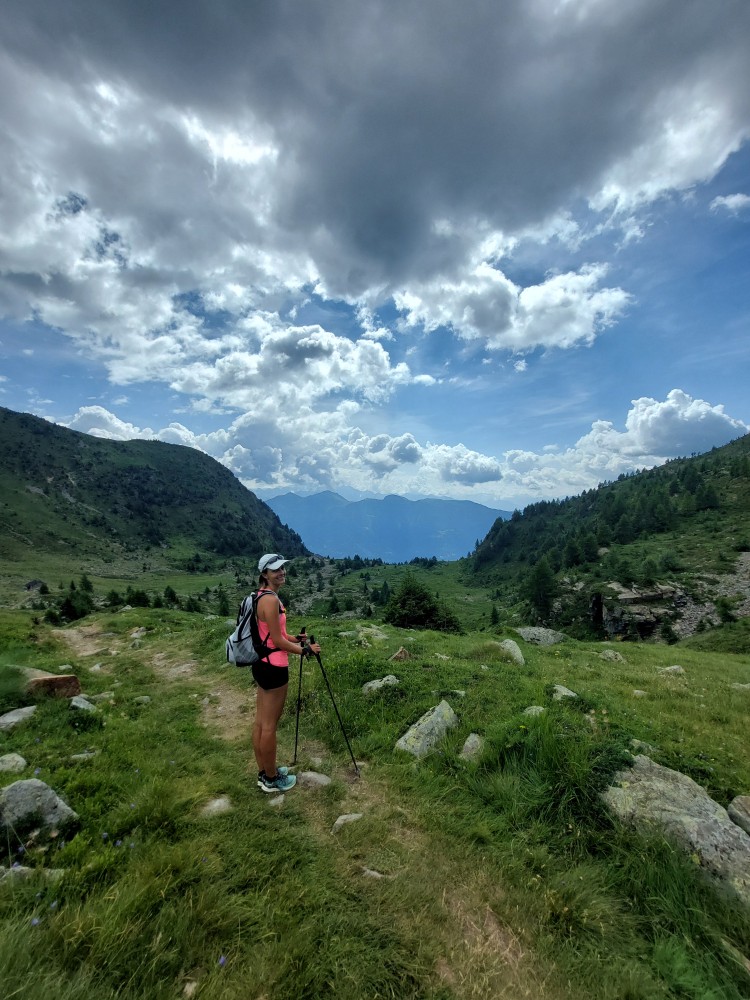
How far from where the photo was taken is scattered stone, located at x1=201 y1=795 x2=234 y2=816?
6266 millimetres

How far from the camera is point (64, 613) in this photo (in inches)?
1692

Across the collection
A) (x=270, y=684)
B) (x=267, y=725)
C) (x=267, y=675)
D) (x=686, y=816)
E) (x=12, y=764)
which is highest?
(x=267, y=675)

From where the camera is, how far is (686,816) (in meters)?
5.91

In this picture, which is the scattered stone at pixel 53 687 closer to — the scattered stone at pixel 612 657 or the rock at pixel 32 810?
the rock at pixel 32 810

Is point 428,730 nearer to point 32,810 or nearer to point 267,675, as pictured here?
point 267,675

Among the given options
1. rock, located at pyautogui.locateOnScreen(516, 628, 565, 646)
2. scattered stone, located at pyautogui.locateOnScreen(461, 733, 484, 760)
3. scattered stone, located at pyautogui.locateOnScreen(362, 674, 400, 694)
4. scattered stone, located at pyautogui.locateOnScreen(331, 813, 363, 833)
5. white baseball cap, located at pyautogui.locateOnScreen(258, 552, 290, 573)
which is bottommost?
rock, located at pyautogui.locateOnScreen(516, 628, 565, 646)

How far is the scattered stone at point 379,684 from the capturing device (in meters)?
11.5

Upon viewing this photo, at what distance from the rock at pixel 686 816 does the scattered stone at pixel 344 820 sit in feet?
13.0

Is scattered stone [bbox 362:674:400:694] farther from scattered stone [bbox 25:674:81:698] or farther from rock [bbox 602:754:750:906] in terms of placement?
scattered stone [bbox 25:674:81:698]

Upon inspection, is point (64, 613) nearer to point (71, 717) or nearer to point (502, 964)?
point (71, 717)

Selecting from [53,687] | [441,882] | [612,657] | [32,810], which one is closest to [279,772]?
[441,882]

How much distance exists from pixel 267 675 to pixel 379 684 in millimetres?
5207

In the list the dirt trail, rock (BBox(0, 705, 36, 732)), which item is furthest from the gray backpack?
rock (BBox(0, 705, 36, 732))

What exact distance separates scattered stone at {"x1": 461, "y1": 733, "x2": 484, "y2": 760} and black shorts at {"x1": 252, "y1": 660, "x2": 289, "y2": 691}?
4018 mm
